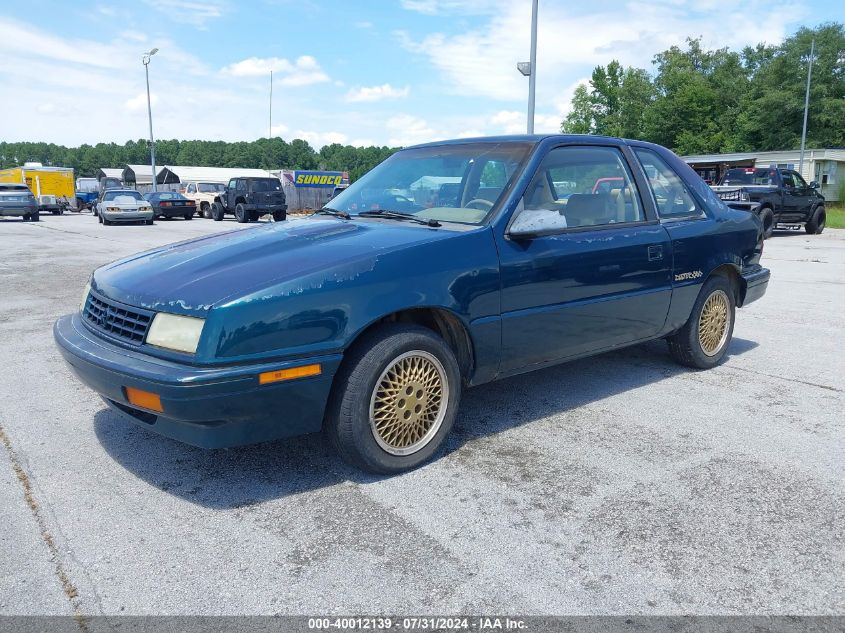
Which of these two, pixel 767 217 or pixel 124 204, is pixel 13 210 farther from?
pixel 767 217

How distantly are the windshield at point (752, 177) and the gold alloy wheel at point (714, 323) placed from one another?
1543 centimetres

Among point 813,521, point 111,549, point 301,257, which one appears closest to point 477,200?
point 301,257

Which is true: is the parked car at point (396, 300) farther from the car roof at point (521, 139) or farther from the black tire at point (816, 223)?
the black tire at point (816, 223)

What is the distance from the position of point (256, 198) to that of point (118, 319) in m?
24.2

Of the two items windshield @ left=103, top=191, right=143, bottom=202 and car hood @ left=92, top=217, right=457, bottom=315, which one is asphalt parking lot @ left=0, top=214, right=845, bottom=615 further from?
windshield @ left=103, top=191, right=143, bottom=202

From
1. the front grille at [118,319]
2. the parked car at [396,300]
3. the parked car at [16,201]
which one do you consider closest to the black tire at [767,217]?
the parked car at [396,300]

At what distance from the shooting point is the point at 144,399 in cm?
289

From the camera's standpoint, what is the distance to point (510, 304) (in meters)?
3.62

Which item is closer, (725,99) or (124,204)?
(124,204)

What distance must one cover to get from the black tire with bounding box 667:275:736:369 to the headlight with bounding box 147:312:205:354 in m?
3.46

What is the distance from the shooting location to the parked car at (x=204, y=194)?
31.6 meters

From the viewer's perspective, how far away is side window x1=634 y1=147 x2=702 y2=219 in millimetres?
4656

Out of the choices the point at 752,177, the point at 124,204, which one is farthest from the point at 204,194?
the point at 752,177

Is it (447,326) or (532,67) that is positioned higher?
(532,67)
